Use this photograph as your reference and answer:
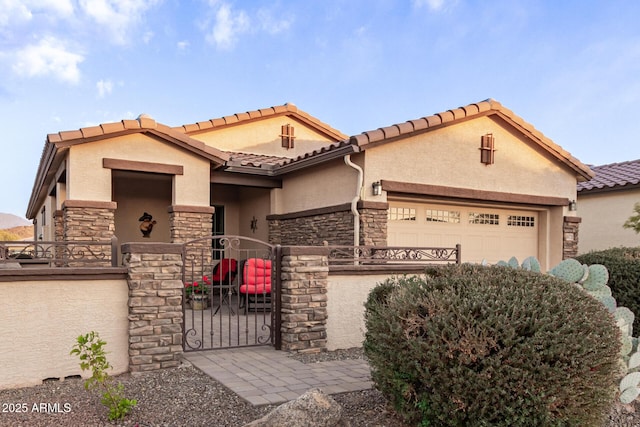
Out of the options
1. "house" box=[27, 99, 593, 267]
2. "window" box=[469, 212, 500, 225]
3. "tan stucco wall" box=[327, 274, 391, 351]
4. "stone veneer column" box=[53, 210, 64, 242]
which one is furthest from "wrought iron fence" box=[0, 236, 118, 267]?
"window" box=[469, 212, 500, 225]

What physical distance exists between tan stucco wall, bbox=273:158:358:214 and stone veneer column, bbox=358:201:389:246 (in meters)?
0.47

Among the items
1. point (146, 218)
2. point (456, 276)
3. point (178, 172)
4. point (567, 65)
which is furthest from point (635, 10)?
point (146, 218)

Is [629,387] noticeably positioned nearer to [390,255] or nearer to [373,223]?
[390,255]

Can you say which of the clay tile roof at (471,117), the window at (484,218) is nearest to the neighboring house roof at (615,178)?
the clay tile roof at (471,117)

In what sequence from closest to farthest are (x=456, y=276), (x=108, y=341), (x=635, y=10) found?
(x=456, y=276) → (x=108, y=341) → (x=635, y=10)

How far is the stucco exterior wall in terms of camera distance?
36.2 feet

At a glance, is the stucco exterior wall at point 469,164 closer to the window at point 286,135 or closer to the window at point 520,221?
the window at point 520,221

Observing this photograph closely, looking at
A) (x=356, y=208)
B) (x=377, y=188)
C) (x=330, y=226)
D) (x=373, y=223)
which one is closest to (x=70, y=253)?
(x=330, y=226)

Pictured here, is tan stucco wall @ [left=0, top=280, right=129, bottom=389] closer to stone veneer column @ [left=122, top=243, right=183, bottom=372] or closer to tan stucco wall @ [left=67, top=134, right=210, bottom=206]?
stone veneer column @ [left=122, top=243, right=183, bottom=372]

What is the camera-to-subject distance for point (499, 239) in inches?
522

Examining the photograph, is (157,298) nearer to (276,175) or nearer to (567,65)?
(276,175)

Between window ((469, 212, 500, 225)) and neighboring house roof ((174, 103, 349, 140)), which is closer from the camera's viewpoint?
window ((469, 212, 500, 225))

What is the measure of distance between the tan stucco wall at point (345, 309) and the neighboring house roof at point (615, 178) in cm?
1142

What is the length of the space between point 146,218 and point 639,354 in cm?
1227
